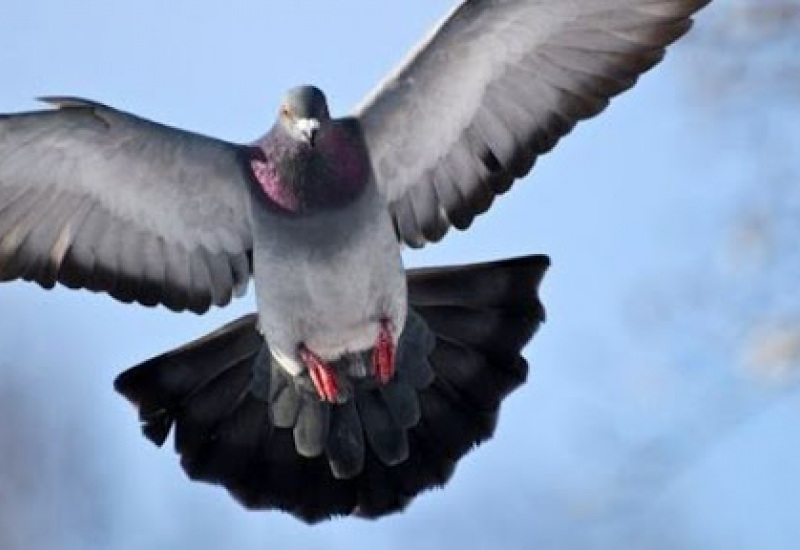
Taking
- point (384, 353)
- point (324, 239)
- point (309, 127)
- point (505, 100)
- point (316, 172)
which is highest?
point (505, 100)

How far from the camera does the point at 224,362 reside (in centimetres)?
1235

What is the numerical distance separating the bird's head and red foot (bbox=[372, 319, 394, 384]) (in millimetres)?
888

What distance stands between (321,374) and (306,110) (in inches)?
48.5

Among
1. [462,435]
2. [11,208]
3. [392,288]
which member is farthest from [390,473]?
[11,208]

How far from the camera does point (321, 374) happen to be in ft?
37.8

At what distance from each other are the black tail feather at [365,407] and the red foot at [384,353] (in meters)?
0.50

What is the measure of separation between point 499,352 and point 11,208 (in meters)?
2.30

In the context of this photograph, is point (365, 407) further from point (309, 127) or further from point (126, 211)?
point (309, 127)

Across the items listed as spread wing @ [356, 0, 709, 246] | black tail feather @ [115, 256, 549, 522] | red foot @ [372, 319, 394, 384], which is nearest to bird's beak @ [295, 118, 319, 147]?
spread wing @ [356, 0, 709, 246]

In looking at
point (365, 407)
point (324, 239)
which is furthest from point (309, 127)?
point (365, 407)

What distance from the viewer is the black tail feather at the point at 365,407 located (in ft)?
39.3

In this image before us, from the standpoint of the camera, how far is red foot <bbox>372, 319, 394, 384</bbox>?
11.4 metres

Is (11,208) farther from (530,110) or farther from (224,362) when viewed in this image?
(530,110)

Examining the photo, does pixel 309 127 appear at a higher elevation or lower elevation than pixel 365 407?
higher
